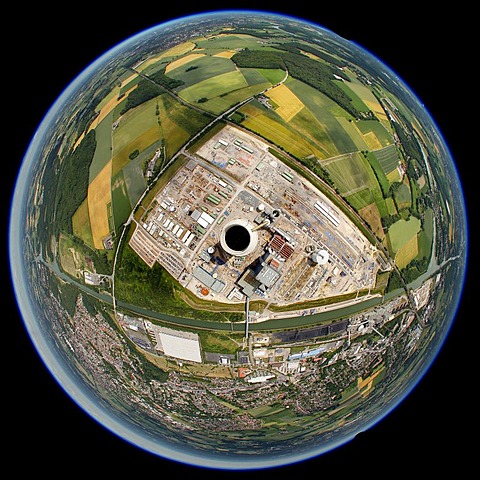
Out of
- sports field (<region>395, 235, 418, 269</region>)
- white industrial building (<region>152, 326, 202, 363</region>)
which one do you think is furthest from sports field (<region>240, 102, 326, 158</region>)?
white industrial building (<region>152, 326, 202, 363</region>)

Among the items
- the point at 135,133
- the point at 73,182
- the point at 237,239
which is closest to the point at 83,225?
the point at 73,182

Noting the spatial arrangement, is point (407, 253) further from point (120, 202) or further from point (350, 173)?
point (120, 202)

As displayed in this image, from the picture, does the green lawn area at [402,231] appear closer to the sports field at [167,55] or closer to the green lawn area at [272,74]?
the green lawn area at [272,74]

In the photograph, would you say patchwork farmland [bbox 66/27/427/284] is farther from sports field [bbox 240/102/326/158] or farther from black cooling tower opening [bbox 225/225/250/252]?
black cooling tower opening [bbox 225/225/250/252]

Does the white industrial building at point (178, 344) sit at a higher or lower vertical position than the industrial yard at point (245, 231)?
lower

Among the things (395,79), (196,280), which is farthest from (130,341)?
(395,79)

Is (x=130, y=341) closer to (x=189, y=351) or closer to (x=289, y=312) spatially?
(x=189, y=351)

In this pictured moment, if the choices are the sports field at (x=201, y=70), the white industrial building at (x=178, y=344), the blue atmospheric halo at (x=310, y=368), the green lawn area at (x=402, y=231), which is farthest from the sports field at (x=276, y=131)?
the white industrial building at (x=178, y=344)

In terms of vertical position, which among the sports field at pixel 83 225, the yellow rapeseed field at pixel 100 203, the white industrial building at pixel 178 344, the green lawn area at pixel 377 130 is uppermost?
the green lawn area at pixel 377 130
